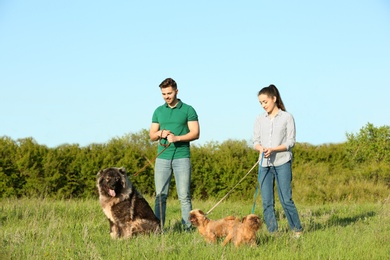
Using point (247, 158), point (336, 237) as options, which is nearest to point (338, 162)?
point (247, 158)

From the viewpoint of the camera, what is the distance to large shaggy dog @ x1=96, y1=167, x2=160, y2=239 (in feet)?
24.7

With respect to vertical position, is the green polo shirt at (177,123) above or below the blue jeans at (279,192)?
above

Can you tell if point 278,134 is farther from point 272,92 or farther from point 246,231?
point 246,231

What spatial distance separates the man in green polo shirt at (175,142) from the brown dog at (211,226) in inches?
37.1

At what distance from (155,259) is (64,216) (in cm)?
608

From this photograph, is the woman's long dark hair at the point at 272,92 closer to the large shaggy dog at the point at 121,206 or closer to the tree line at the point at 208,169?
the large shaggy dog at the point at 121,206

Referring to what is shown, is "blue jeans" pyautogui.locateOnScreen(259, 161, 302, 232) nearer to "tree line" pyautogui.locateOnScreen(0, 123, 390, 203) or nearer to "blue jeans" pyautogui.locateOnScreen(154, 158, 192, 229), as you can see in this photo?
"blue jeans" pyautogui.locateOnScreen(154, 158, 192, 229)

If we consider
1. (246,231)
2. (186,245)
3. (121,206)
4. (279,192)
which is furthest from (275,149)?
(121,206)

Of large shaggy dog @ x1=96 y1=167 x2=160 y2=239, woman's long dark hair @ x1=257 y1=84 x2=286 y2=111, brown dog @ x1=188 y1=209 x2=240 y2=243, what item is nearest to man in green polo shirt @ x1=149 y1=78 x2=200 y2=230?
large shaggy dog @ x1=96 y1=167 x2=160 y2=239

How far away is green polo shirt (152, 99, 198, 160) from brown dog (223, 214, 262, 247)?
5.62 feet

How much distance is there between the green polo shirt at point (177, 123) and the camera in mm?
8031

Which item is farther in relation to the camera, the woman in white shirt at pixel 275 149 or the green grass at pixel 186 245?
the woman in white shirt at pixel 275 149

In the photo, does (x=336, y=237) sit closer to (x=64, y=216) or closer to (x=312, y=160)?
(x=64, y=216)

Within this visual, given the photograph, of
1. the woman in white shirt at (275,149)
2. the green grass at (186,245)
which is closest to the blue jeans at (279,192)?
the woman in white shirt at (275,149)
